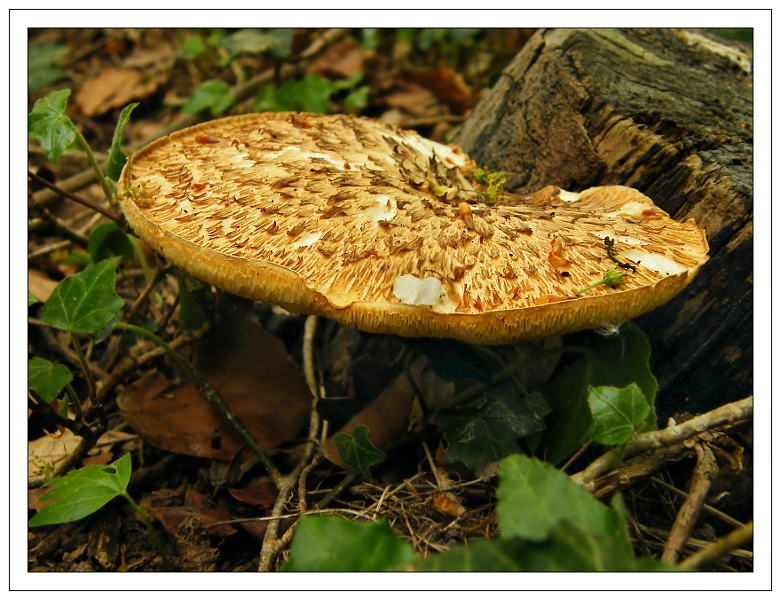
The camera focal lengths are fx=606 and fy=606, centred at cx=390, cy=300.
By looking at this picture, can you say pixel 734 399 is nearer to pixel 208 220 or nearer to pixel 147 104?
pixel 208 220

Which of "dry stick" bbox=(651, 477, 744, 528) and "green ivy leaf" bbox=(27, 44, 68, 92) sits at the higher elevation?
"green ivy leaf" bbox=(27, 44, 68, 92)

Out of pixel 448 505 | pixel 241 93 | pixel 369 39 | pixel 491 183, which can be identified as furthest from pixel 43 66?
pixel 448 505

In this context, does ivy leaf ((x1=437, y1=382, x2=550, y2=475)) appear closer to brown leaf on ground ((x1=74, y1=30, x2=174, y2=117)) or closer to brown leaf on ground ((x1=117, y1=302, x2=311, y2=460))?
brown leaf on ground ((x1=117, y1=302, x2=311, y2=460))

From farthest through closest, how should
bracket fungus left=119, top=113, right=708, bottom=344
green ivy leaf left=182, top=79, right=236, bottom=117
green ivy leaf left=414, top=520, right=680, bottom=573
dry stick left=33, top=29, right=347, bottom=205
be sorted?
green ivy leaf left=182, top=79, right=236, bottom=117
dry stick left=33, top=29, right=347, bottom=205
bracket fungus left=119, top=113, right=708, bottom=344
green ivy leaf left=414, top=520, right=680, bottom=573

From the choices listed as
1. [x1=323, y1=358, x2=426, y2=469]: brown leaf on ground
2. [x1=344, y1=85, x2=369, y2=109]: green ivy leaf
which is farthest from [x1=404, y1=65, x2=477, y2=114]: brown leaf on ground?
[x1=323, y1=358, x2=426, y2=469]: brown leaf on ground

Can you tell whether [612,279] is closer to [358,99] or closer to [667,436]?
[667,436]

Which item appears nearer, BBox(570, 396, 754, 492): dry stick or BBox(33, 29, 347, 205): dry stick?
BBox(570, 396, 754, 492): dry stick

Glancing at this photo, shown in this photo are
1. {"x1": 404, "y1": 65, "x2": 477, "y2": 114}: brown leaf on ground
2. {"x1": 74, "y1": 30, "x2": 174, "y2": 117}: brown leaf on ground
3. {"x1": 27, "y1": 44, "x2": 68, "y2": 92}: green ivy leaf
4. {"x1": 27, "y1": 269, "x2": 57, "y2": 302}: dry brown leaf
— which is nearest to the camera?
{"x1": 27, "y1": 269, "x2": 57, "y2": 302}: dry brown leaf
